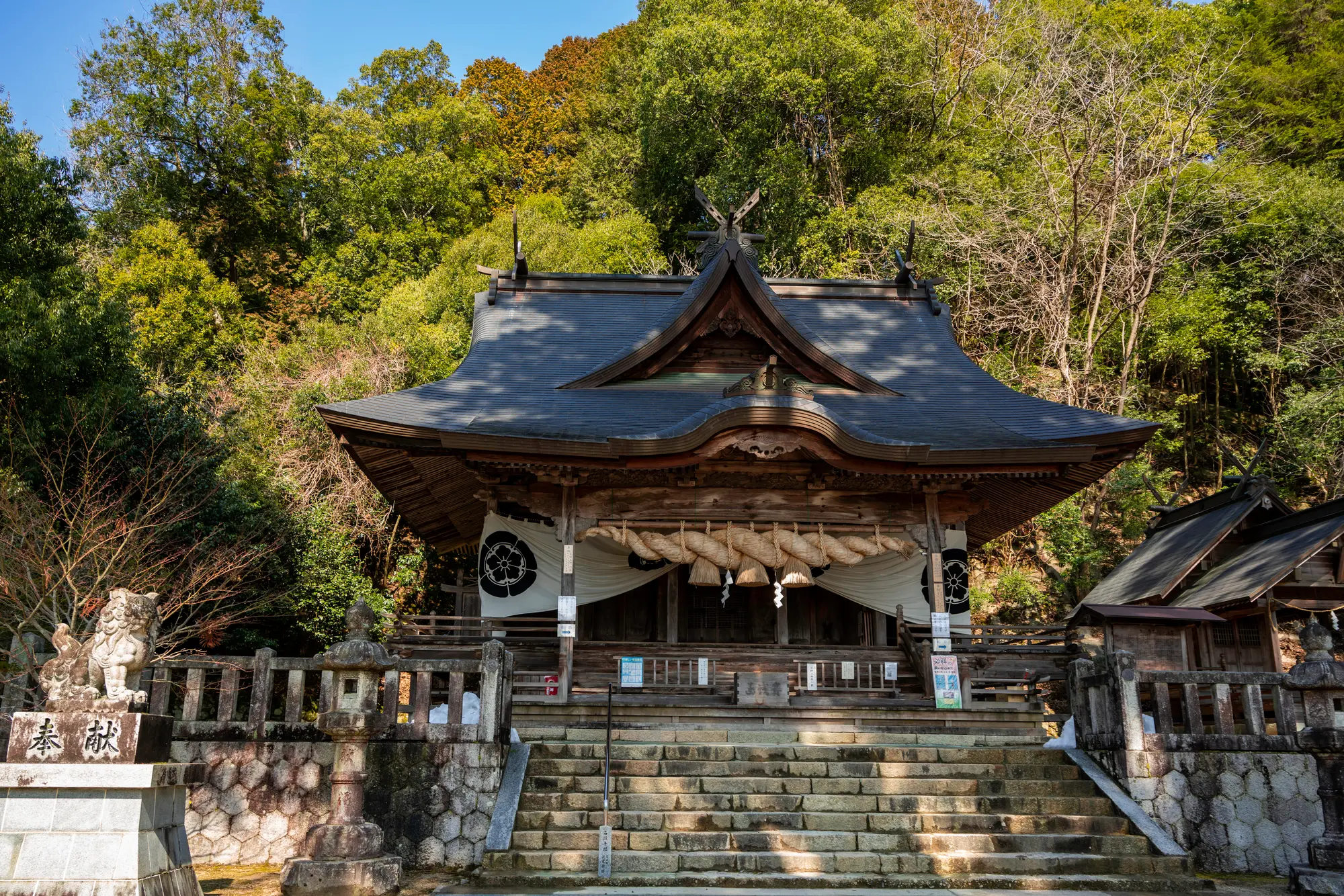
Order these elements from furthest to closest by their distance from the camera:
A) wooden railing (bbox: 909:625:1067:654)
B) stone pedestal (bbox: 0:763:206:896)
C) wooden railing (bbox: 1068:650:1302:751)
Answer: wooden railing (bbox: 909:625:1067:654)
wooden railing (bbox: 1068:650:1302:751)
stone pedestal (bbox: 0:763:206:896)

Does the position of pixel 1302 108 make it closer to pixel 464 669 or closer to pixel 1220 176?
pixel 1220 176

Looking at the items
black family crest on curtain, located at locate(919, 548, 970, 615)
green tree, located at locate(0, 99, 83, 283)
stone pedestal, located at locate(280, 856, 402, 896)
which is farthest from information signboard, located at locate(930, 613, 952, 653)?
green tree, located at locate(0, 99, 83, 283)

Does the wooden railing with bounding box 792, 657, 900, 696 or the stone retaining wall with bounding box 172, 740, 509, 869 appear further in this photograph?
the wooden railing with bounding box 792, 657, 900, 696

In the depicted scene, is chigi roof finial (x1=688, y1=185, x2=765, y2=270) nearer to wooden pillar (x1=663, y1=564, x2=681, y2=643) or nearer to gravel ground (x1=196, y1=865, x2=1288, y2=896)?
wooden pillar (x1=663, y1=564, x2=681, y2=643)

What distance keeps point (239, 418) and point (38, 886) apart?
1629cm

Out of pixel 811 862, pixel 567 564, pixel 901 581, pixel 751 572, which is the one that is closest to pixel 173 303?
pixel 567 564

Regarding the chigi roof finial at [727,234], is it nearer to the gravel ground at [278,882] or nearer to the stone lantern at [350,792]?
the stone lantern at [350,792]

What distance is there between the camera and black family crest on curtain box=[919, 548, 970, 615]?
44.5 ft

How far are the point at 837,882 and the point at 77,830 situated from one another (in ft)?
16.9

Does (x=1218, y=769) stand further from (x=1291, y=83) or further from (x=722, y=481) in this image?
(x=1291, y=83)

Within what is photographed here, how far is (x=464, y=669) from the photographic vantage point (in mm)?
8961

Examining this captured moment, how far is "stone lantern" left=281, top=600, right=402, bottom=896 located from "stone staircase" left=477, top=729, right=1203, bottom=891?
2.99 ft

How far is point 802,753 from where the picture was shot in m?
9.34

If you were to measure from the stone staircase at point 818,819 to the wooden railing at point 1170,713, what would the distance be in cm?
54
